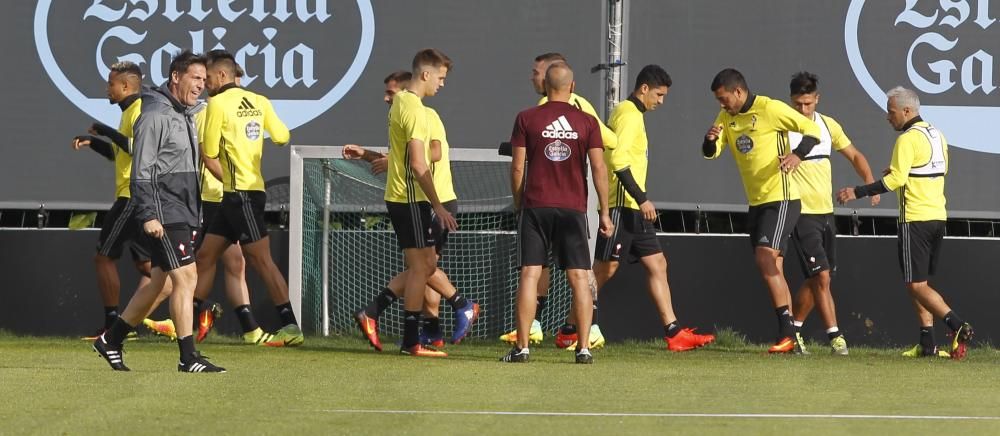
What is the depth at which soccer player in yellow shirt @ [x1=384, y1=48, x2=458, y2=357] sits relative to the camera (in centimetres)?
954

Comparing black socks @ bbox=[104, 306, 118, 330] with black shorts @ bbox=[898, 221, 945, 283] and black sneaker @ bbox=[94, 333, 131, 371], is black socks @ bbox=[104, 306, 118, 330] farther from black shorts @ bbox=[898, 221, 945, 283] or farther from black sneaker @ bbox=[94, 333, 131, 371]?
black shorts @ bbox=[898, 221, 945, 283]

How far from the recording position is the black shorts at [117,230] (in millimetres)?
10953

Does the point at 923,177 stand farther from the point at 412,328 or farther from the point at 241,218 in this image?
the point at 241,218

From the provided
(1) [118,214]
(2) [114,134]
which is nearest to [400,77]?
(2) [114,134]

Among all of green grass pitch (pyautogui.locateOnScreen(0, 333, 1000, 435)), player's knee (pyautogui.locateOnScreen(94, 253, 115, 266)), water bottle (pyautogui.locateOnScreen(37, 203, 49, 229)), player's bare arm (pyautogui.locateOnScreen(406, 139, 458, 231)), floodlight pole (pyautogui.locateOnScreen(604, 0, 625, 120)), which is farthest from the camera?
water bottle (pyautogui.locateOnScreen(37, 203, 49, 229))

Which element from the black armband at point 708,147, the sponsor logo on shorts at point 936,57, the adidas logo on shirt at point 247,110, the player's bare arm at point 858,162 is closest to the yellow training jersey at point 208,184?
the adidas logo on shirt at point 247,110

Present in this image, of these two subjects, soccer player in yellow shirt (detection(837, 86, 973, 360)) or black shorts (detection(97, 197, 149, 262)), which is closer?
soccer player in yellow shirt (detection(837, 86, 973, 360))

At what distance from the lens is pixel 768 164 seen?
10.6 meters

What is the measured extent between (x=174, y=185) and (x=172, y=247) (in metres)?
0.34

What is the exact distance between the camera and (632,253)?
1089 cm

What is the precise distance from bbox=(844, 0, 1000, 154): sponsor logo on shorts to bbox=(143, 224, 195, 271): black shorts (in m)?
5.88

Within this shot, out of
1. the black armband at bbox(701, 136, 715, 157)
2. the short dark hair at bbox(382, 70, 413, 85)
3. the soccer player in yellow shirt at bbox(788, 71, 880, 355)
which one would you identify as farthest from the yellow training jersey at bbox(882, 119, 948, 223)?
the short dark hair at bbox(382, 70, 413, 85)

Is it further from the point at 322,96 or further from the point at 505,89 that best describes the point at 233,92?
the point at 505,89

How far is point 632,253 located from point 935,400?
408cm
